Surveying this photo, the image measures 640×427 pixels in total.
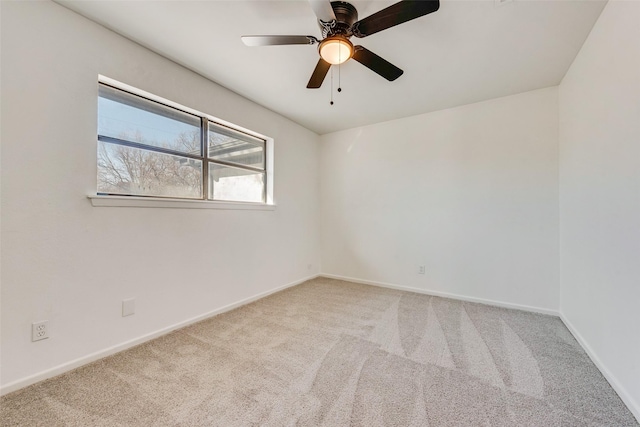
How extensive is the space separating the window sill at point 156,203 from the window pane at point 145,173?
0.39ft

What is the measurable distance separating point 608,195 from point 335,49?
6.84 feet

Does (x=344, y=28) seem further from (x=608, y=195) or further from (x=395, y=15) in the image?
(x=608, y=195)

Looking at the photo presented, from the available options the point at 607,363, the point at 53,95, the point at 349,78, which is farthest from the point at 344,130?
the point at 607,363

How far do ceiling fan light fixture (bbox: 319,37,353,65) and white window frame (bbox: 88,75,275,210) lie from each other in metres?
1.56

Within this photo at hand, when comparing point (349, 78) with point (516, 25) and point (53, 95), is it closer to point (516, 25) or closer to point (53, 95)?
point (516, 25)

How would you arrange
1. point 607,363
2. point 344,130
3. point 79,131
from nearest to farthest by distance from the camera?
point 607,363, point 79,131, point 344,130

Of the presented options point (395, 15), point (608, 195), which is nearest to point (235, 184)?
point (395, 15)

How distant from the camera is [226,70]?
2438 mm

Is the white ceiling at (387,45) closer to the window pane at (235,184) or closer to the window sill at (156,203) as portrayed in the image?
the window pane at (235,184)

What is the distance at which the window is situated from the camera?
2.00 metres

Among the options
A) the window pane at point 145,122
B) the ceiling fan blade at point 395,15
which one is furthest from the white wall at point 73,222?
the ceiling fan blade at point 395,15

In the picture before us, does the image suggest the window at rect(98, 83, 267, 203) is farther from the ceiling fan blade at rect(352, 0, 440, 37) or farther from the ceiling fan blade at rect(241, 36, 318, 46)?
the ceiling fan blade at rect(352, 0, 440, 37)

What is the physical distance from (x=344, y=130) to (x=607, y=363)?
3760 mm

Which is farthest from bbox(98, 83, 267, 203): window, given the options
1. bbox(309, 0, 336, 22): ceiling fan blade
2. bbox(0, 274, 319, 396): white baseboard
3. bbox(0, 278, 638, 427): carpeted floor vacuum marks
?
bbox(309, 0, 336, 22): ceiling fan blade
